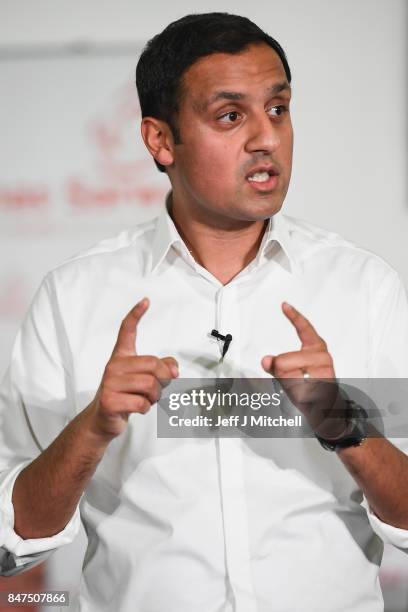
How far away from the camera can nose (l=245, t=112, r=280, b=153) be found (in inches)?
Result: 48.8

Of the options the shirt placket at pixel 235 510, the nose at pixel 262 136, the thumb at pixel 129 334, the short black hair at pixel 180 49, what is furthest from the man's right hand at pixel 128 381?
the short black hair at pixel 180 49

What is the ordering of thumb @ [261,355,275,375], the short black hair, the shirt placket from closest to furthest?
thumb @ [261,355,275,375] < the shirt placket < the short black hair

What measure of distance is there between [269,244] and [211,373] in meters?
0.24

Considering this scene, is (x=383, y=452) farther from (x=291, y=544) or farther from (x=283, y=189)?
(x=283, y=189)

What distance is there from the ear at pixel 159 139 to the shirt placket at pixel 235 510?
0.32 meters

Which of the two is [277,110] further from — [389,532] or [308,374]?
[389,532]

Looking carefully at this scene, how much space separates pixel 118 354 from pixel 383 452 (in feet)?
1.27

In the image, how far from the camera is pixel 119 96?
2.43 meters

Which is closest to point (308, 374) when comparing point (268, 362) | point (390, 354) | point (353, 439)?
point (268, 362)

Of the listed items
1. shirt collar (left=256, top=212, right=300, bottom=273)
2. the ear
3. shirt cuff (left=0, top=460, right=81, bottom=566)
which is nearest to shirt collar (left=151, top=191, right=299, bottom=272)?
shirt collar (left=256, top=212, right=300, bottom=273)

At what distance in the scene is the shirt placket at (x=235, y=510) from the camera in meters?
1.20

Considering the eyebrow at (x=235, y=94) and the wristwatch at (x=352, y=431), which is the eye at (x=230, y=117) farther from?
the wristwatch at (x=352, y=431)

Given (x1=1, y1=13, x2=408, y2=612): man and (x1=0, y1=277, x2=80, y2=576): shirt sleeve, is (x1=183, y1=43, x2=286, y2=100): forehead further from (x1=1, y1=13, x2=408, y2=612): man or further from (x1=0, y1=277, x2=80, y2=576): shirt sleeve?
(x1=0, y1=277, x2=80, y2=576): shirt sleeve

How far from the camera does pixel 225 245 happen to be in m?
1.39
